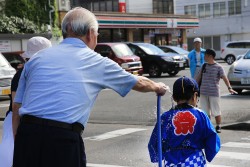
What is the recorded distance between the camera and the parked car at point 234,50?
36.0m

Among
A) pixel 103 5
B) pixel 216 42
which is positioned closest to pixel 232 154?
pixel 216 42

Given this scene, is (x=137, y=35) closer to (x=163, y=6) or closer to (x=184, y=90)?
(x=163, y=6)

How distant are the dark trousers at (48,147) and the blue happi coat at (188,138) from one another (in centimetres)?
101

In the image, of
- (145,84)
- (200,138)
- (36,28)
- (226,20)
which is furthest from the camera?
(226,20)

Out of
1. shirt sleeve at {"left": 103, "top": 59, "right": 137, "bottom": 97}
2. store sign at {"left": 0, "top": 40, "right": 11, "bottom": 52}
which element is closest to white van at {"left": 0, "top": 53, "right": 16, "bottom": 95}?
store sign at {"left": 0, "top": 40, "right": 11, "bottom": 52}

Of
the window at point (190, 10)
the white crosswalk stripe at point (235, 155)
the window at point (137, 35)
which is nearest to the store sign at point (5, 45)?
the window at point (137, 35)

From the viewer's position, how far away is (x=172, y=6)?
52812mm

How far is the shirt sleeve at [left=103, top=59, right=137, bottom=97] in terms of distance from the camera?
3.30 metres

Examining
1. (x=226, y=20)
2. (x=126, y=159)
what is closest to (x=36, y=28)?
(x=126, y=159)

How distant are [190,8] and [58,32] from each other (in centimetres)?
3007

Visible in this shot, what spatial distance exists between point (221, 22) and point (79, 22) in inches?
1912

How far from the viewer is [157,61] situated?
24.0 meters

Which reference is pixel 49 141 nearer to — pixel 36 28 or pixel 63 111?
pixel 63 111

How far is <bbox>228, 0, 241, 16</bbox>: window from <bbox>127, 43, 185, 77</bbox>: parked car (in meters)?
27.7
